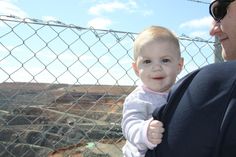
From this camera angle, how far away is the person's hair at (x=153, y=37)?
1.83 metres

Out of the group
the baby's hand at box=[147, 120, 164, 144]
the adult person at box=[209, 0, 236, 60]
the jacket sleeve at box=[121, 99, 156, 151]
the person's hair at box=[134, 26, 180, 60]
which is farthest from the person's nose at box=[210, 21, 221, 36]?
the baby's hand at box=[147, 120, 164, 144]

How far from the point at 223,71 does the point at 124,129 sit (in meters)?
0.63

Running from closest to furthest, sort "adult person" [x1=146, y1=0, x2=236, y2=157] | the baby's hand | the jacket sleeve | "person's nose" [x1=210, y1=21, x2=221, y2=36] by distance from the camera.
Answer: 1. "adult person" [x1=146, y1=0, x2=236, y2=157]
2. the baby's hand
3. the jacket sleeve
4. "person's nose" [x1=210, y1=21, x2=221, y2=36]

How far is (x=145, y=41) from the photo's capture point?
1836 mm

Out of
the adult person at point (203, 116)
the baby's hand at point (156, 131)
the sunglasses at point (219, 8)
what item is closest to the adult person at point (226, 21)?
the sunglasses at point (219, 8)

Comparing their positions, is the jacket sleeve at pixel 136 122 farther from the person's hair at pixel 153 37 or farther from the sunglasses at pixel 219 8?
the sunglasses at pixel 219 8

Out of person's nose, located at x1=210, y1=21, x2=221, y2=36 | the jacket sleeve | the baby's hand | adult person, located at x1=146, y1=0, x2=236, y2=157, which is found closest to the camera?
adult person, located at x1=146, y1=0, x2=236, y2=157

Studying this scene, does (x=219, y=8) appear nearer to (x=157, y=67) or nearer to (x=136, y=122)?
(x=157, y=67)

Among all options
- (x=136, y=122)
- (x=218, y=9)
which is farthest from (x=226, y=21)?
(x=136, y=122)

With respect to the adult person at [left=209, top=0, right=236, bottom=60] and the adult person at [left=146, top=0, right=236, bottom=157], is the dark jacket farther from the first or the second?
the adult person at [left=209, top=0, right=236, bottom=60]

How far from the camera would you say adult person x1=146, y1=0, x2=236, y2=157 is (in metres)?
1.21

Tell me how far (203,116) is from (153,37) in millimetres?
661

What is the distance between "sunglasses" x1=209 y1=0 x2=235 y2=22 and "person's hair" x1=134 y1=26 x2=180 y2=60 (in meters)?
0.24

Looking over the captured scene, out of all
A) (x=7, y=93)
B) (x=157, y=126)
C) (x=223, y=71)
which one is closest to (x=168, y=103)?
(x=157, y=126)
